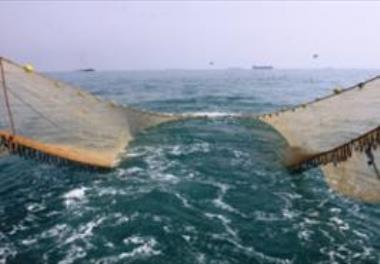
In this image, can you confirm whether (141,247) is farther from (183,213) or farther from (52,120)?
Result: (52,120)

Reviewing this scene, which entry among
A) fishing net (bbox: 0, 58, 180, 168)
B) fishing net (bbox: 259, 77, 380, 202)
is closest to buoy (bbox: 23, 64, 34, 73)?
fishing net (bbox: 0, 58, 180, 168)

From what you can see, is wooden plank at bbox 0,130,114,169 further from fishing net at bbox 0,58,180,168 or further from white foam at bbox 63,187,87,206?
white foam at bbox 63,187,87,206

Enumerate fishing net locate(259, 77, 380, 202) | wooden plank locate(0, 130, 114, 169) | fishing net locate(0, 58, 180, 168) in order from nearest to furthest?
wooden plank locate(0, 130, 114, 169), fishing net locate(259, 77, 380, 202), fishing net locate(0, 58, 180, 168)

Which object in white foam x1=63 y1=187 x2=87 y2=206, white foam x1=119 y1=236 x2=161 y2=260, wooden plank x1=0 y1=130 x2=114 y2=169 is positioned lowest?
white foam x1=119 y1=236 x2=161 y2=260

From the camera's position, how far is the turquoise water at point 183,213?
43.7 feet

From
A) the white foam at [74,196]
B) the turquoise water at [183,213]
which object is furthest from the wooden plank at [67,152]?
the white foam at [74,196]

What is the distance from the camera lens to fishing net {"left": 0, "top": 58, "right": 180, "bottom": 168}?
582 inches

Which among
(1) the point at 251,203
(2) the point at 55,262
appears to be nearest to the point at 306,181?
(1) the point at 251,203

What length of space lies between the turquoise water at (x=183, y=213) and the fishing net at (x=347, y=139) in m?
1.33

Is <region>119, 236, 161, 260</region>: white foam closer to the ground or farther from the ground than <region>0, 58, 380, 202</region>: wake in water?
closer to the ground

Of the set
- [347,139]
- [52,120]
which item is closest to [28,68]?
[52,120]

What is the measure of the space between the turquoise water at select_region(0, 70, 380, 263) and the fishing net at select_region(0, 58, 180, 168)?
1937 millimetres

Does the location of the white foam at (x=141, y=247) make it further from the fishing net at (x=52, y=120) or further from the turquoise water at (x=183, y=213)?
the fishing net at (x=52, y=120)

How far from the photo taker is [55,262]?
1273 centimetres
